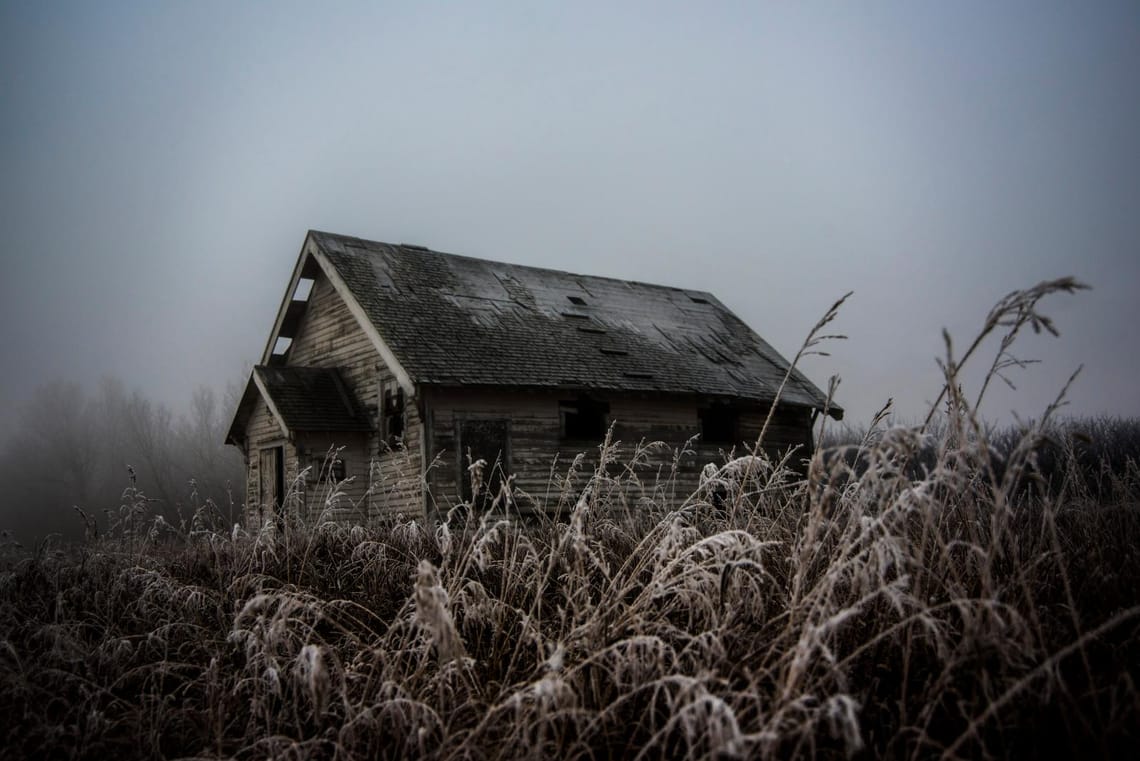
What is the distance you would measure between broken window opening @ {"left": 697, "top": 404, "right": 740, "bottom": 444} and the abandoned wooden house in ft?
0.09

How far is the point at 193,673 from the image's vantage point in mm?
4184

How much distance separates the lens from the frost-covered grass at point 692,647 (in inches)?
90.8

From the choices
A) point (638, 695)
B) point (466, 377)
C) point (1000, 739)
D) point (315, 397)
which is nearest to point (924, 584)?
point (1000, 739)

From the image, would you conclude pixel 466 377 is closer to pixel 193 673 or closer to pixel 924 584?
pixel 193 673

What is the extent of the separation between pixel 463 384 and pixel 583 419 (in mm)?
2977

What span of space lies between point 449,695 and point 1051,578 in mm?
2609

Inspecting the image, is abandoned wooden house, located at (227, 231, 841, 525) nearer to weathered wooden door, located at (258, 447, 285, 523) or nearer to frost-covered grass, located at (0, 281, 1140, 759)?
weathered wooden door, located at (258, 447, 285, 523)

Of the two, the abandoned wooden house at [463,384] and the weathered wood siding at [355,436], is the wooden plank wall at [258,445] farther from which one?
the weathered wood siding at [355,436]

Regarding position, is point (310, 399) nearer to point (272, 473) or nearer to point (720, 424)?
point (272, 473)

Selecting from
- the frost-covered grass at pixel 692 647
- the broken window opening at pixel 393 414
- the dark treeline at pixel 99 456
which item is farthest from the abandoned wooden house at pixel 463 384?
the dark treeline at pixel 99 456

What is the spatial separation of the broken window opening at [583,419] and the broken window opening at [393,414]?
2.77 m

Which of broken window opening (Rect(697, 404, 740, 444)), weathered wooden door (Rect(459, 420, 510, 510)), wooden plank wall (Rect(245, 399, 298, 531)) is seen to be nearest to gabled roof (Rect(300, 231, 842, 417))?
broken window opening (Rect(697, 404, 740, 444))

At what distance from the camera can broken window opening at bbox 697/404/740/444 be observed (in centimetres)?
1650

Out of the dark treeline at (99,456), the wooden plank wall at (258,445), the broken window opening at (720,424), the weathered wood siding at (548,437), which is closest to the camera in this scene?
the weathered wood siding at (548,437)
